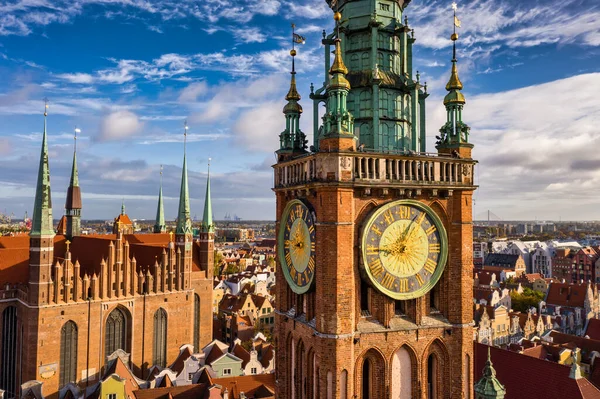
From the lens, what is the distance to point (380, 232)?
47.1 ft

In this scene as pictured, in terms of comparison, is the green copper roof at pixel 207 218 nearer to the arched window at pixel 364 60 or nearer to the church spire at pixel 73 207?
the church spire at pixel 73 207

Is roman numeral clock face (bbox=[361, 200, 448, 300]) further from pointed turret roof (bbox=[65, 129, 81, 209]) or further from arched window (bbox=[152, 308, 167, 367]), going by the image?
pointed turret roof (bbox=[65, 129, 81, 209])

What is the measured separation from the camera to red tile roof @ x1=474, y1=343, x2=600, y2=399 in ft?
92.3

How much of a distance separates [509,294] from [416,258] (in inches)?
3063

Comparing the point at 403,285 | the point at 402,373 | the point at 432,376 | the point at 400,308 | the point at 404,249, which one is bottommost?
the point at 432,376

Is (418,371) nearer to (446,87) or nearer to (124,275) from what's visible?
(446,87)

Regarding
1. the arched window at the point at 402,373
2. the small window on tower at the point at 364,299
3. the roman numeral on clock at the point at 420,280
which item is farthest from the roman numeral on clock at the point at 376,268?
the arched window at the point at 402,373

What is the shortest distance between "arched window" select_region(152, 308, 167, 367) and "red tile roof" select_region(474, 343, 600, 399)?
28602mm

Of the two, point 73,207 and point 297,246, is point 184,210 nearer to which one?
point 73,207

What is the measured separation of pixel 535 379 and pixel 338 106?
24.5 metres

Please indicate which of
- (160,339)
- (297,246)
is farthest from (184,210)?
(297,246)

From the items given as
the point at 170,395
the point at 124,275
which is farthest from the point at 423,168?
the point at 124,275

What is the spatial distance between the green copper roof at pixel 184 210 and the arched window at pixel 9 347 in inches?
642

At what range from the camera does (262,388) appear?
35.9 m
